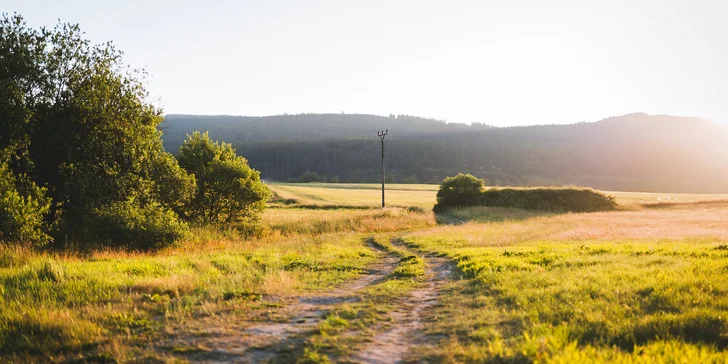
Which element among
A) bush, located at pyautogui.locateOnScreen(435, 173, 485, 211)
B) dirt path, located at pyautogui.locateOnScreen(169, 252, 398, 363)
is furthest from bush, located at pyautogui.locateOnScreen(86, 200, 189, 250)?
bush, located at pyautogui.locateOnScreen(435, 173, 485, 211)

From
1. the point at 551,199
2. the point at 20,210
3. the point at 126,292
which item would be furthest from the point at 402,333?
the point at 551,199

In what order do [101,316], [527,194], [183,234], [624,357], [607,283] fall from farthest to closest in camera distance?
[527,194] < [183,234] < [607,283] < [101,316] < [624,357]

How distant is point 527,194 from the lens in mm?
69000

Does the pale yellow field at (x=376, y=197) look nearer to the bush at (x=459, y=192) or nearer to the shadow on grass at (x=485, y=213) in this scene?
the bush at (x=459, y=192)

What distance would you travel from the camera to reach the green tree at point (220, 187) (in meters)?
30.2

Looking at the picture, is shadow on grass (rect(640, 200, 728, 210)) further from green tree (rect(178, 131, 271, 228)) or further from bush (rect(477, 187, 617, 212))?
green tree (rect(178, 131, 271, 228))

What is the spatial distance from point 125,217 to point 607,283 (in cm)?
1934

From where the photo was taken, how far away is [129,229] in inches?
817

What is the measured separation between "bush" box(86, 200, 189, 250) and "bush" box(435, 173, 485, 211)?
165ft

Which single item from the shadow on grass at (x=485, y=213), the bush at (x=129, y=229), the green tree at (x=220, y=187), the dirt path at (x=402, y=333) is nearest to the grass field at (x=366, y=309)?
the dirt path at (x=402, y=333)

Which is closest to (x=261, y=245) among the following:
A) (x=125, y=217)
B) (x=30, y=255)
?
(x=125, y=217)

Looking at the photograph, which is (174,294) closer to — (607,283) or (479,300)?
(479,300)

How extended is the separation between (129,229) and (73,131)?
6149mm

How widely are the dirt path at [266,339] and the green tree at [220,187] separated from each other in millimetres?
20745
